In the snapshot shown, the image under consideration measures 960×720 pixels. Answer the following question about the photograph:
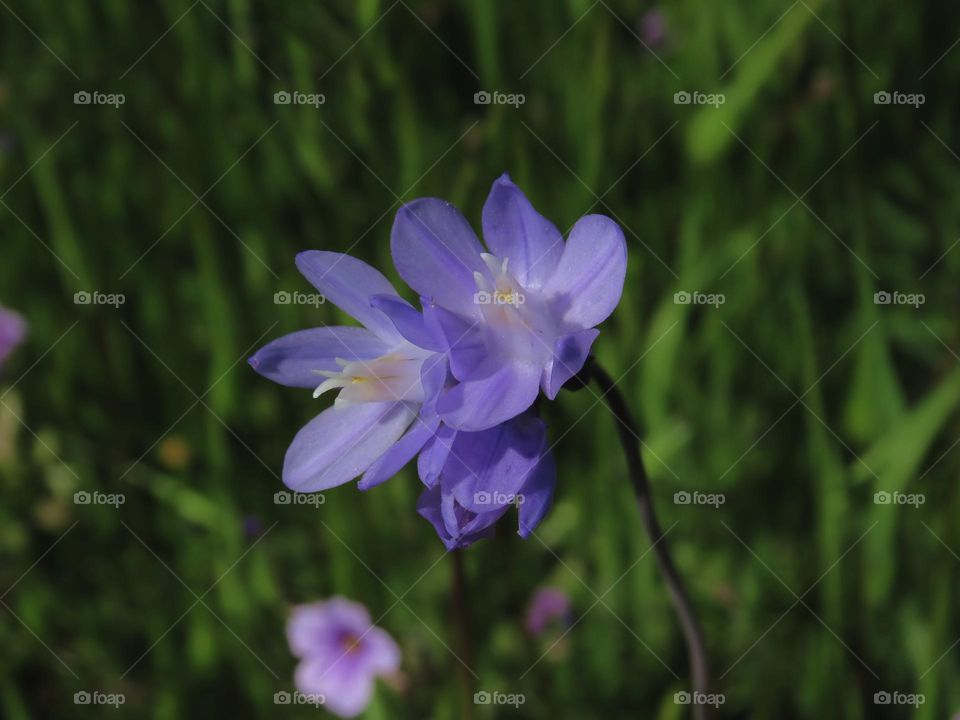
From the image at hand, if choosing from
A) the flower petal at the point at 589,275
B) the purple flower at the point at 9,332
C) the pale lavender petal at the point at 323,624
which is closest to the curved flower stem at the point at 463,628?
the pale lavender petal at the point at 323,624

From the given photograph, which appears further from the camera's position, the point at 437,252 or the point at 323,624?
the point at 323,624

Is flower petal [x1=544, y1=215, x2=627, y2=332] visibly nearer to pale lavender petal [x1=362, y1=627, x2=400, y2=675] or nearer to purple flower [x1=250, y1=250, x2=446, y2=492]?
purple flower [x1=250, y1=250, x2=446, y2=492]

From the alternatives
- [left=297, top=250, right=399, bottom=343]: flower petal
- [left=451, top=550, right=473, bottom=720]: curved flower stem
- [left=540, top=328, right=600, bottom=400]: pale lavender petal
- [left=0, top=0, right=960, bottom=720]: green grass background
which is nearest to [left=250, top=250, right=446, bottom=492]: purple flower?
[left=297, top=250, right=399, bottom=343]: flower petal

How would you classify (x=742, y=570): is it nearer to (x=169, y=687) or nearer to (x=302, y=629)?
(x=302, y=629)

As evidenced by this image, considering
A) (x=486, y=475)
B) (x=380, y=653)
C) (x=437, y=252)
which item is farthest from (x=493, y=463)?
(x=380, y=653)

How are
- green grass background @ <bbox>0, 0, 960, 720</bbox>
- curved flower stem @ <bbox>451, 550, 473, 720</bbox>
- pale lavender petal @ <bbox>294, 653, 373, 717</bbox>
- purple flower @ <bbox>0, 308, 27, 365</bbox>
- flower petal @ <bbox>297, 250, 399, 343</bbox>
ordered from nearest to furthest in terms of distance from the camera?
flower petal @ <bbox>297, 250, 399, 343</bbox> → curved flower stem @ <bbox>451, 550, 473, 720</bbox> → pale lavender petal @ <bbox>294, 653, 373, 717</bbox> → green grass background @ <bbox>0, 0, 960, 720</bbox> → purple flower @ <bbox>0, 308, 27, 365</bbox>

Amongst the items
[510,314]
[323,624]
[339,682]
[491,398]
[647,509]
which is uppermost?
[510,314]

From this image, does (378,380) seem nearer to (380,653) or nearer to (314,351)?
(314,351)

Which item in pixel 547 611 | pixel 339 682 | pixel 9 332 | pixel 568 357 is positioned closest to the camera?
pixel 568 357
